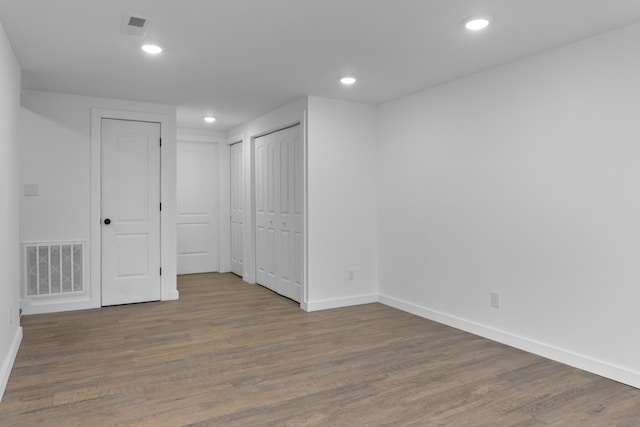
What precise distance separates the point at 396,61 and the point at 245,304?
308 centimetres

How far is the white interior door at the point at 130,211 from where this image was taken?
16.0ft

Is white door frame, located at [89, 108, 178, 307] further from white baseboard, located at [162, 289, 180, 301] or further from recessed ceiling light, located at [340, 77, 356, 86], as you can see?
recessed ceiling light, located at [340, 77, 356, 86]

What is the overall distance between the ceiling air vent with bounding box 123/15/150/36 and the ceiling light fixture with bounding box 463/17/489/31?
6.64 ft

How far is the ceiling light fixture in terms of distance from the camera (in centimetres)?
275

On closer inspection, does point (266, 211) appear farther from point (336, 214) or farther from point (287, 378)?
point (287, 378)

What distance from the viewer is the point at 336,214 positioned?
4.90 meters

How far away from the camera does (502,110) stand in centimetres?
366

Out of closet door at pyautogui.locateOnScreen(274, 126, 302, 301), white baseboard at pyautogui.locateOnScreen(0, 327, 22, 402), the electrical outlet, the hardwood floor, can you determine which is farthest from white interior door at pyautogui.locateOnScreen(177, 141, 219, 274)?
the electrical outlet

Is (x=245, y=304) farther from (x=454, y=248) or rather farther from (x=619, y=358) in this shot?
(x=619, y=358)

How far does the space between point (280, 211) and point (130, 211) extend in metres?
1.73

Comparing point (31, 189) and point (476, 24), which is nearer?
point (476, 24)

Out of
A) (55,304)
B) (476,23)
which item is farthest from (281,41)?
(55,304)

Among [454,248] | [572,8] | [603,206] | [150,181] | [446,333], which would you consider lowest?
[446,333]

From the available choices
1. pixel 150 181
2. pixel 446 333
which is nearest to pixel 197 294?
pixel 150 181
